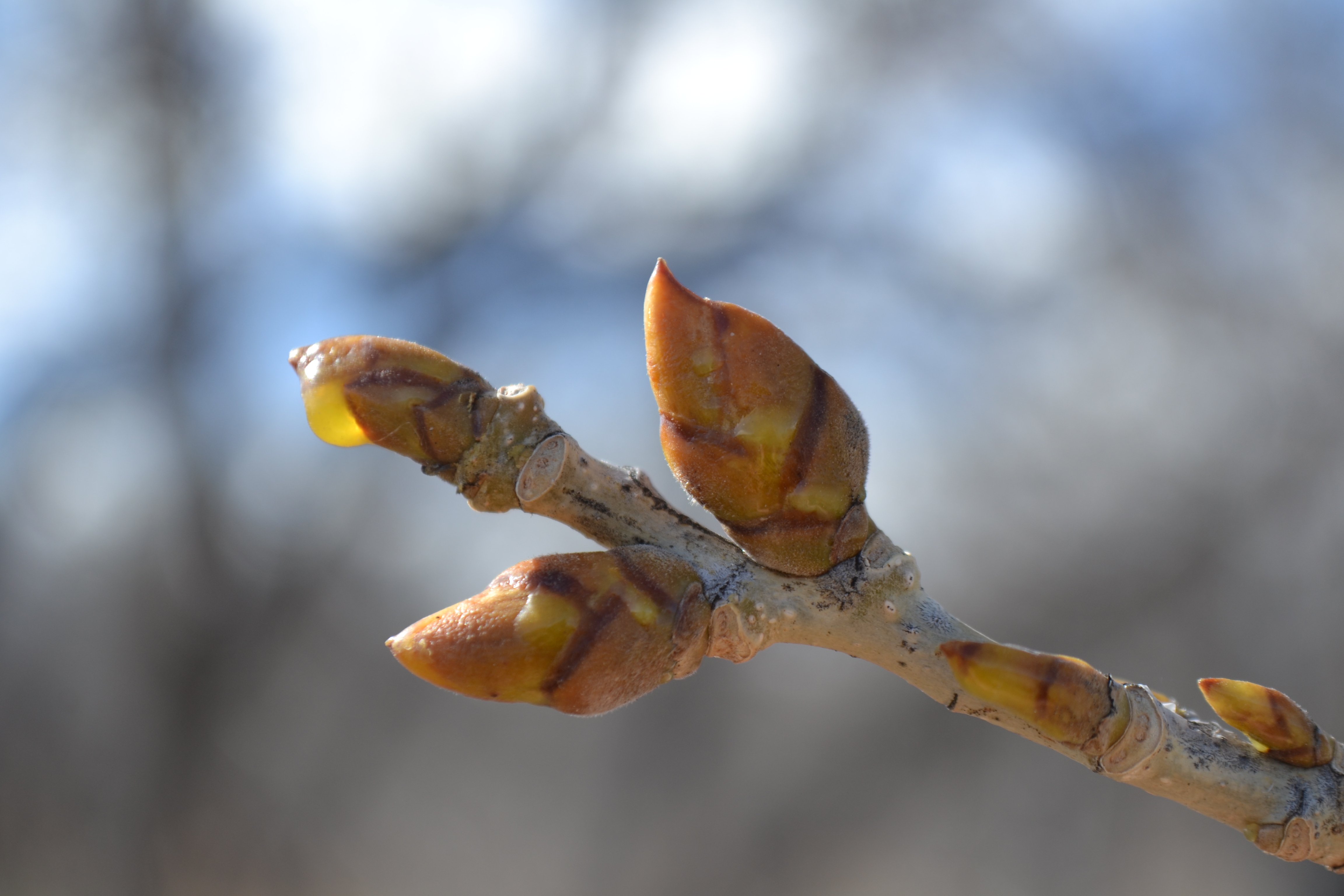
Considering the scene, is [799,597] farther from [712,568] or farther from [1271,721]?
[1271,721]

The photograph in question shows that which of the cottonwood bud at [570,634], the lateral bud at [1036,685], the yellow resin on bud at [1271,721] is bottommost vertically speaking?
the yellow resin on bud at [1271,721]

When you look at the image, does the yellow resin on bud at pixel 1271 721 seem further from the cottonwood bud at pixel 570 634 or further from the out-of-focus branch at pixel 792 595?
the cottonwood bud at pixel 570 634

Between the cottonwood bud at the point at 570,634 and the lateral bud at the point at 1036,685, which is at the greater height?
the cottonwood bud at the point at 570,634

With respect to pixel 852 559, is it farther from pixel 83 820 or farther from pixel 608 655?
pixel 83 820

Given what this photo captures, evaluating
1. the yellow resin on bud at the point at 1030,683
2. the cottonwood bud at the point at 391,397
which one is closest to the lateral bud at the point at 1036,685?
the yellow resin on bud at the point at 1030,683

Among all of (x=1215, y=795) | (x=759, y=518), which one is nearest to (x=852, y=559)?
(x=759, y=518)

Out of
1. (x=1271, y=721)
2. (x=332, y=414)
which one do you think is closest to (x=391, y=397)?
(x=332, y=414)
